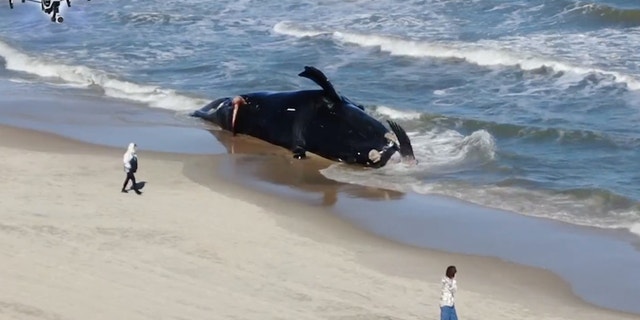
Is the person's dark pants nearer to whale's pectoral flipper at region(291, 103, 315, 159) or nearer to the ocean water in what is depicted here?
the ocean water

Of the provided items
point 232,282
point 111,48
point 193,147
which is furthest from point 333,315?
point 111,48

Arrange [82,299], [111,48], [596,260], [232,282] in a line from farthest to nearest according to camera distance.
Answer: [111,48], [596,260], [232,282], [82,299]

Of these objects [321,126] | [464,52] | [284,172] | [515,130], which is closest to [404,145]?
[321,126]

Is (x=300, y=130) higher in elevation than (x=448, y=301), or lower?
higher

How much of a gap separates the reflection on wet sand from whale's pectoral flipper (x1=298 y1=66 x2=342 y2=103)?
1167 millimetres

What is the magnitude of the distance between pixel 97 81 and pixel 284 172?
31.2 feet

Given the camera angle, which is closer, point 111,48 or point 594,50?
point 594,50

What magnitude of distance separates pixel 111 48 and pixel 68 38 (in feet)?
8.58

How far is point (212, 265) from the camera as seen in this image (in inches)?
619

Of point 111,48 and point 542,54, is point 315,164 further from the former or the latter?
point 111,48

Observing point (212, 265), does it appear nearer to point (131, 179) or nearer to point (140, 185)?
point (131, 179)

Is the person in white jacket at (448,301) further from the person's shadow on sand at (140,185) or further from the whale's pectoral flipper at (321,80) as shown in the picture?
the whale's pectoral flipper at (321,80)

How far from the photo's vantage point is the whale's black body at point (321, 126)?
2169 centimetres

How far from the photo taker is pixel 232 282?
49.7 feet
